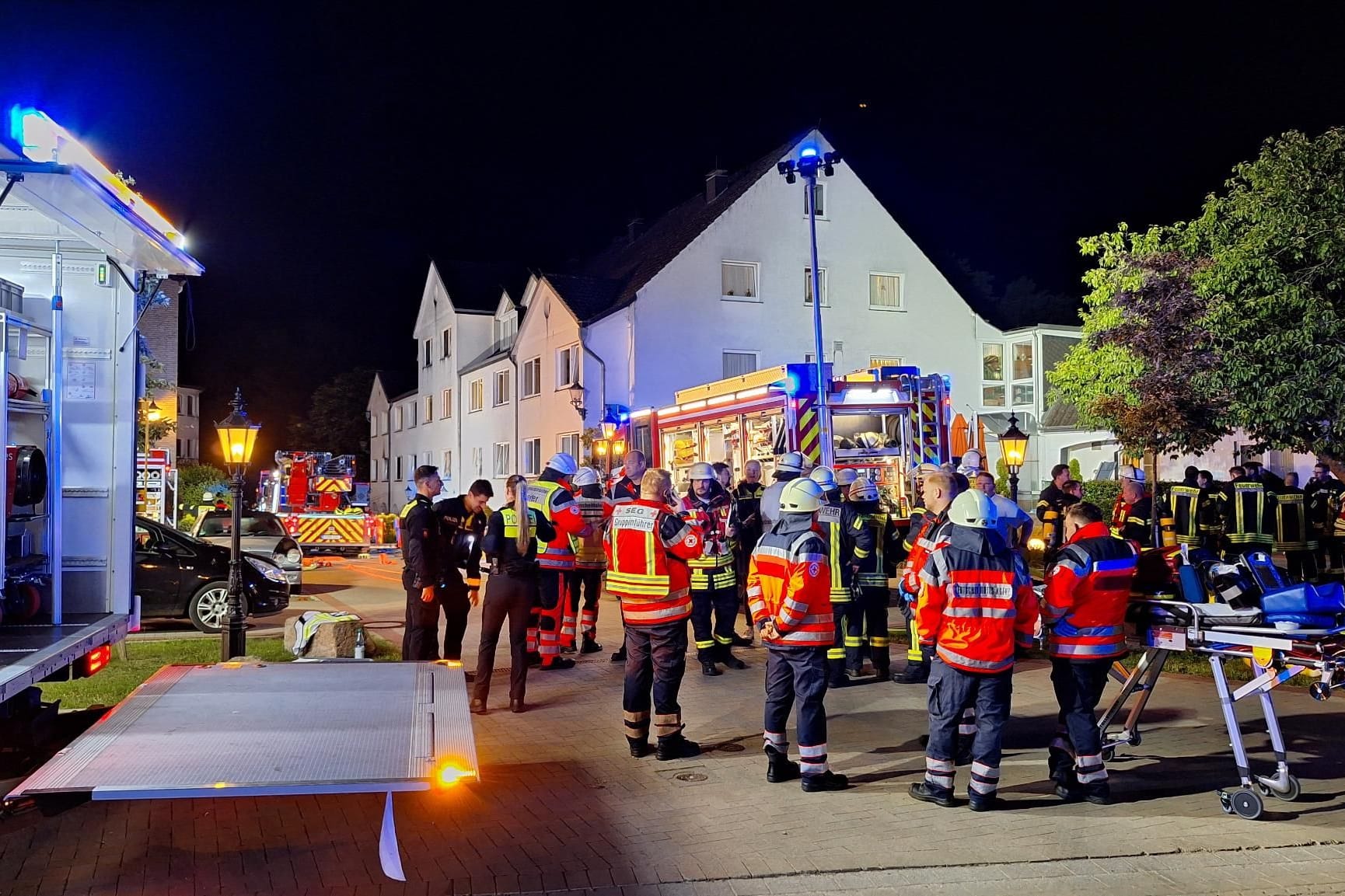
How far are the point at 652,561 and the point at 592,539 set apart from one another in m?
4.26

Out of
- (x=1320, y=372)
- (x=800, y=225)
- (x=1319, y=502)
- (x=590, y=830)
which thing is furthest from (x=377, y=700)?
(x=800, y=225)

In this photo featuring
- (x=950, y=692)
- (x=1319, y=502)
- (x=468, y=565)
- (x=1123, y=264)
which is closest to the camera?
(x=950, y=692)

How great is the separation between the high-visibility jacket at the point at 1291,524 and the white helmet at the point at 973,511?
9699 mm

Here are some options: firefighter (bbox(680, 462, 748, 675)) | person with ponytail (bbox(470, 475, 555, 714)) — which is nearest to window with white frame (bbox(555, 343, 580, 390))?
firefighter (bbox(680, 462, 748, 675))

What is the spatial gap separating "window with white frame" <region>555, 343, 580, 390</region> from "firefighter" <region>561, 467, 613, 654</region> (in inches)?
653

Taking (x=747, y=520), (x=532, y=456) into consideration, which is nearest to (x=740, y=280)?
(x=532, y=456)

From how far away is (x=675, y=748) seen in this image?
680 cm

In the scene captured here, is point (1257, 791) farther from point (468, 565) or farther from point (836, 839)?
point (468, 565)

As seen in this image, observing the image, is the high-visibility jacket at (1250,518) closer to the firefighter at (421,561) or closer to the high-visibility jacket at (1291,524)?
the high-visibility jacket at (1291,524)

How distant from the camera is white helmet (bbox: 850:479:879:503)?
A: 350 inches

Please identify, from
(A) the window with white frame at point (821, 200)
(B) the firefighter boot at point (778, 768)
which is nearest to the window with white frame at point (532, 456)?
(A) the window with white frame at point (821, 200)

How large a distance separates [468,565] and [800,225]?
20646mm

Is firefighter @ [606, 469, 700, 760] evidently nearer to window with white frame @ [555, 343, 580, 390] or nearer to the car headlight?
the car headlight

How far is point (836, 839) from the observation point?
5301 mm
